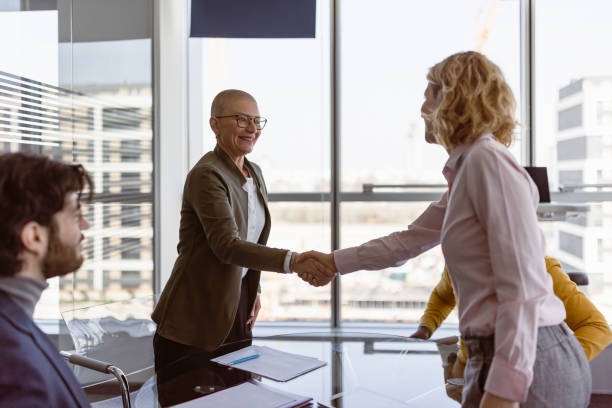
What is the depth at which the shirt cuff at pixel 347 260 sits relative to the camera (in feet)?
7.04

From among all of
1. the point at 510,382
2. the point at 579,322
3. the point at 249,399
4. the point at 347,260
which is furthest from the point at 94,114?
the point at 510,382

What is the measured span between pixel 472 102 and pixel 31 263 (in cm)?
98

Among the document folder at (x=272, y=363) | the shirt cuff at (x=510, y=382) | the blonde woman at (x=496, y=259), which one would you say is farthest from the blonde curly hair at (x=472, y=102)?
the document folder at (x=272, y=363)

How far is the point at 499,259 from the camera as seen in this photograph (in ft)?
3.69

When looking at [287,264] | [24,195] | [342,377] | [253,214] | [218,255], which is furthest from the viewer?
[253,214]

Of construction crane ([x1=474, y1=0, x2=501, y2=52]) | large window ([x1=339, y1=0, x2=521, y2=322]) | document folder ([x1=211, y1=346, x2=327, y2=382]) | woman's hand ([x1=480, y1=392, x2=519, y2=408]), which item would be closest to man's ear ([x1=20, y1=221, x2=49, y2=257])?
document folder ([x1=211, y1=346, x2=327, y2=382])

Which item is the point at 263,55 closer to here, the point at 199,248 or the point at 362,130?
the point at 362,130

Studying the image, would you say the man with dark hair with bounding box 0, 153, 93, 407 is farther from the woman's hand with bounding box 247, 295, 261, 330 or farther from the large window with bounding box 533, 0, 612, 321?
the large window with bounding box 533, 0, 612, 321

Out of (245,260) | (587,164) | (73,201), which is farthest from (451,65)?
(587,164)

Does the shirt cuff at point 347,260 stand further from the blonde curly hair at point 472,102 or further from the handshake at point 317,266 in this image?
the blonde curly hair at point 472,102

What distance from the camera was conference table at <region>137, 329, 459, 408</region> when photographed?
5.08ft

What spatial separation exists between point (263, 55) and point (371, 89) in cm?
87

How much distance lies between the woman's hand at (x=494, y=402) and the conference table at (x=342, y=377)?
385mm

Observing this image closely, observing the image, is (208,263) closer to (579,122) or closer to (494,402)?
(494,402)
